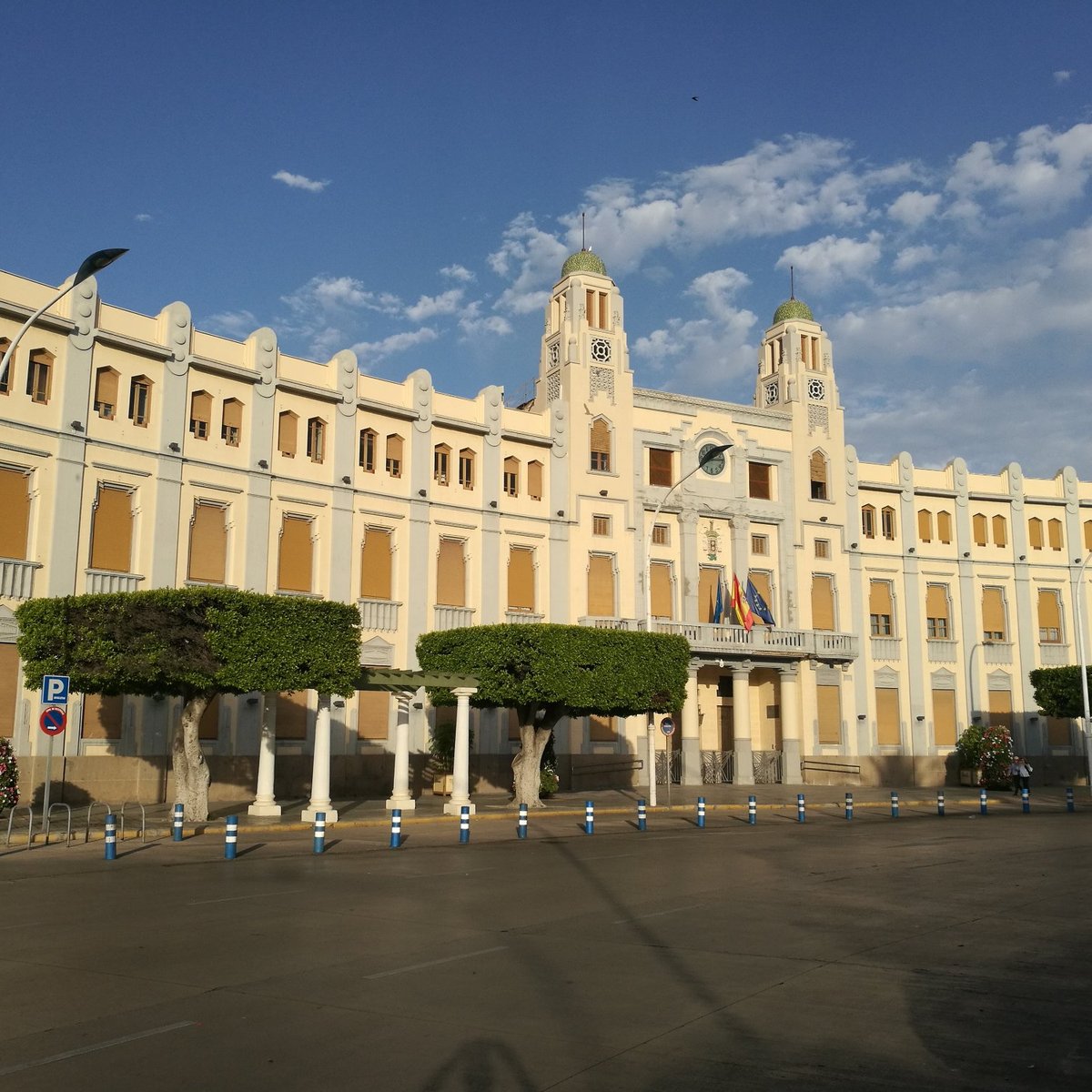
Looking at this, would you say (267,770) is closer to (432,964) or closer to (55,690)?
(55,690)

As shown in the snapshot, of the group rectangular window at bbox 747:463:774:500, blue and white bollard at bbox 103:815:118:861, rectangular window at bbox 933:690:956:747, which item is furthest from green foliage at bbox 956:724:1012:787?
blue and white bollard at bbox 103:815:118:861

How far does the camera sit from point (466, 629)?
3372cm

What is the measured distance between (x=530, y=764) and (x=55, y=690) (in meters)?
15.0

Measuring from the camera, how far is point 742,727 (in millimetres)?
47344

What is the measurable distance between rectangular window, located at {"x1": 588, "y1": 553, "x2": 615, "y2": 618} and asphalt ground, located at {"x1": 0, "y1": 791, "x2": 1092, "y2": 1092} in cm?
2581

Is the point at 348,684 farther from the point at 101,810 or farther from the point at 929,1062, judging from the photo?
the point at 929,1062

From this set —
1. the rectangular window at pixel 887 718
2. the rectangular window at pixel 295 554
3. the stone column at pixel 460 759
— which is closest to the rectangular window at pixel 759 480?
the rectangular window at pixel 887 718

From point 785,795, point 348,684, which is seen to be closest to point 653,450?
point 785,795

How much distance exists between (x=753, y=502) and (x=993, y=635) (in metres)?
14.5

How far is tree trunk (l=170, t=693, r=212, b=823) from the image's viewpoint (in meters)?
26.5

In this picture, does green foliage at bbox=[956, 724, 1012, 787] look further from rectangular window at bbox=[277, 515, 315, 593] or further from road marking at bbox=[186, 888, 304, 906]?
road marking at bbox=[186, 888, 304, 906]

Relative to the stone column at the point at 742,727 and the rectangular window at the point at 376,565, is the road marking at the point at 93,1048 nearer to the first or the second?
the rectangular window at the point at 376,565

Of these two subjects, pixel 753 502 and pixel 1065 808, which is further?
pixel 753 502

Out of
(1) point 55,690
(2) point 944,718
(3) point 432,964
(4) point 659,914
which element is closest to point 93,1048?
(3) point 432,964
